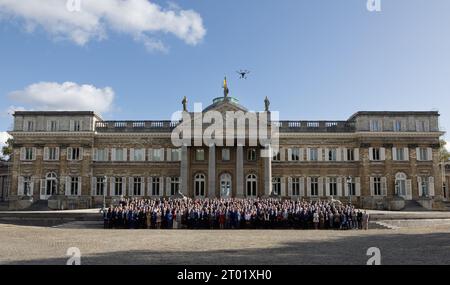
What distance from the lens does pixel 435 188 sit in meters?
50.6

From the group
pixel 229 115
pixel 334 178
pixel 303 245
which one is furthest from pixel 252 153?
pixel 303 245

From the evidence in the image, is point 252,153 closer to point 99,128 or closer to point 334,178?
point 334,178

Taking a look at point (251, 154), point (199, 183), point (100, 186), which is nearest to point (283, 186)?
point (251, 154)

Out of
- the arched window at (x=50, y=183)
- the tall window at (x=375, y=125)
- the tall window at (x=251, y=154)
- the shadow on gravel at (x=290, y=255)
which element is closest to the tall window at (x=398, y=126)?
the tall window at (x=375, y=125)

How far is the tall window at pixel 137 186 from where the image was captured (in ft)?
170

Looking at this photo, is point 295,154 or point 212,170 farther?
point 295,154

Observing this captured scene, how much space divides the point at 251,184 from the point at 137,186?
1353 centimetres

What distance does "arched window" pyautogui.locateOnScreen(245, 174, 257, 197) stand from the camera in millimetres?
50903

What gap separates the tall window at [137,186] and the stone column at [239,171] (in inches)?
481

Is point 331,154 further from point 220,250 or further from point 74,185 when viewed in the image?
point 220,250

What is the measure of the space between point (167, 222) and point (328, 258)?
15206mm

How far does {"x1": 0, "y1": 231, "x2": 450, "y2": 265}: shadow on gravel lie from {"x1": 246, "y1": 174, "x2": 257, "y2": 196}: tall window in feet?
108

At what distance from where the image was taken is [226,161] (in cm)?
5072

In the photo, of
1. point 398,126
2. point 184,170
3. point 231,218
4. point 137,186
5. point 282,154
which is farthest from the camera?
point 282,154
